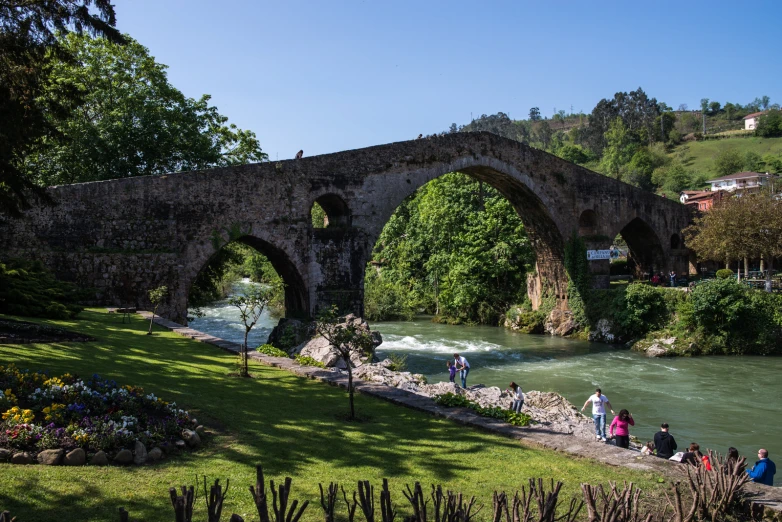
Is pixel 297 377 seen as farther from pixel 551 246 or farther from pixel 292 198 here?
pixel 551 246

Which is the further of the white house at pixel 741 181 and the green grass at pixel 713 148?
the green grass at pixel 713 148

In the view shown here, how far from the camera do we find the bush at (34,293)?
1253 centimetres

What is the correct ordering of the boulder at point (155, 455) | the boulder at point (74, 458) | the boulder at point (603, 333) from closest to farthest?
the boulder at point (74, 458), the boulder at point (155, 455), the boulder at point (603, 333)

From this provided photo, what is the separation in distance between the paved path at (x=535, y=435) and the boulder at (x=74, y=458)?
449 cm

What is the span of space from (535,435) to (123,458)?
449 cm

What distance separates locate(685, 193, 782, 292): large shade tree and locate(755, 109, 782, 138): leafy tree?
63.8 metres

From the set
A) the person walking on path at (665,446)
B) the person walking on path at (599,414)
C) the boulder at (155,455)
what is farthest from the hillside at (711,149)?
the boulder at (155,455)

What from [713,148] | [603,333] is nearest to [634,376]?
[603,333]

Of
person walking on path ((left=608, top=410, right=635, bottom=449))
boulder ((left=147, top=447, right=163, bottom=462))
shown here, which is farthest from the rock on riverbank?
boulder ((left=147, top=447, right=163, bottom=462))

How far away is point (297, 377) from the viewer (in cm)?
1069

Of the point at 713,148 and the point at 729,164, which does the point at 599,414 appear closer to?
the point at 729,164

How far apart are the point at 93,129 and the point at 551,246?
1920 cm

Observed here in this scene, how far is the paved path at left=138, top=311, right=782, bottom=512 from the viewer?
20.2 ft

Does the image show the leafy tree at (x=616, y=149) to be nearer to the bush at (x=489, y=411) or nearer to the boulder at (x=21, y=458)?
the bush at (x=489, y=411)
